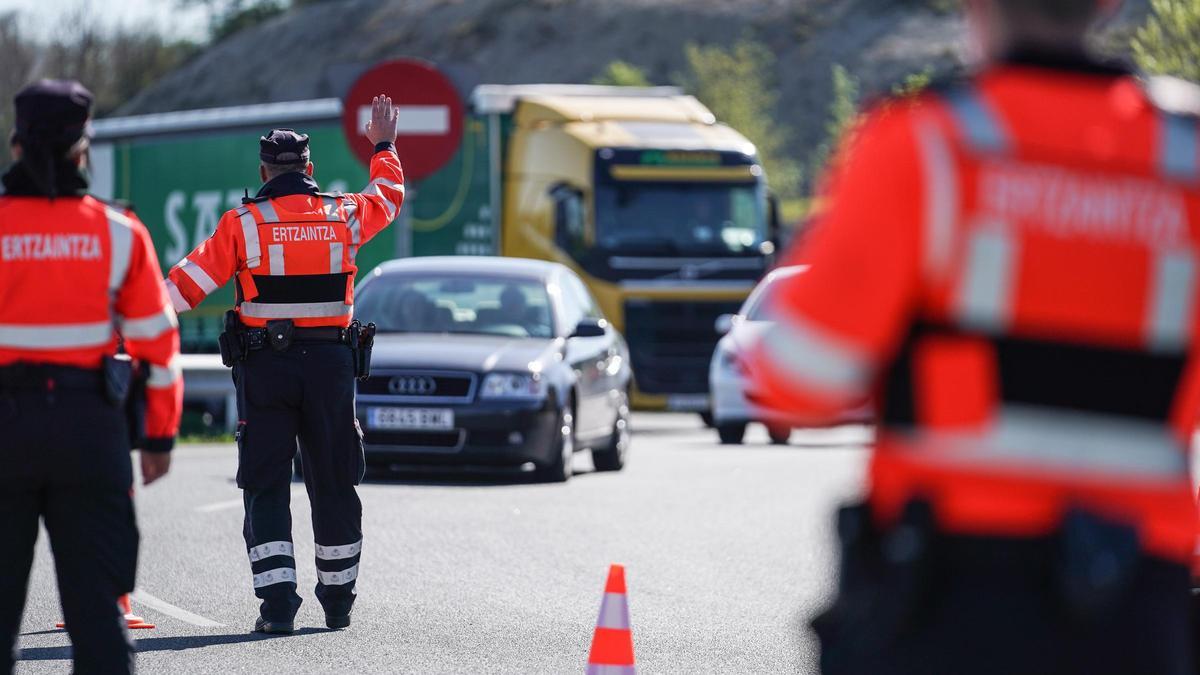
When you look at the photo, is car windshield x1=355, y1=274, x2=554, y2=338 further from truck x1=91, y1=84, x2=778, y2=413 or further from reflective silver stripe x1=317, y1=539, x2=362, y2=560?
truck x1=91, y1=84, x2=778, y2=413

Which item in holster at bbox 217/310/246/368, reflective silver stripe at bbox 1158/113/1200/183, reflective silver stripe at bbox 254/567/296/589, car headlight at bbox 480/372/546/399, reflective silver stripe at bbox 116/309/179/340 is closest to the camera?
reflective silver stripe at bbox 1158/113/1200/183

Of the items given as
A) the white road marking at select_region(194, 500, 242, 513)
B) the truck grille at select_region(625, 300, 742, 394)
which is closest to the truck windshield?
the truck grille at select_region(625, 300, 742, 394)

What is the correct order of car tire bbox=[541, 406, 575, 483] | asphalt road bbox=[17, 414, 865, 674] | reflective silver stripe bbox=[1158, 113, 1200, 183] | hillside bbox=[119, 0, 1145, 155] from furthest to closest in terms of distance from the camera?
hillside bbox=[119, 0, 1145, 155], car tire bbox=[541, 406, 575, 483], asphalt road bbox=[17, 414, 865, 674], reflective silver stripe bbox=[1158, 113, 1200, 183]

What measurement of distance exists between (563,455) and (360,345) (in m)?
6.59

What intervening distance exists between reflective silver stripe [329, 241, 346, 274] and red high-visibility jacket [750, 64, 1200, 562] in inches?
226

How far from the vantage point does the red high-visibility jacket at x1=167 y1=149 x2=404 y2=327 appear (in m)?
8.83

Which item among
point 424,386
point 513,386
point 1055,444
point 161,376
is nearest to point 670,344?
point 513,386

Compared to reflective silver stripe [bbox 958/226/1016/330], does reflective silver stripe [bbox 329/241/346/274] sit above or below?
below

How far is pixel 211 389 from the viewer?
928 inches

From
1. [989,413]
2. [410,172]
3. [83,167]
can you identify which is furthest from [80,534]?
[410,172]

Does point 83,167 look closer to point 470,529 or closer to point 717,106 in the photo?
point 470,529

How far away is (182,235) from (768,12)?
2754 inches

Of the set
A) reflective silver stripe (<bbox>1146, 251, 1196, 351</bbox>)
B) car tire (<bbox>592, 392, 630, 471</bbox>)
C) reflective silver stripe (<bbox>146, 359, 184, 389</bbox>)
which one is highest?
reflective silver stripe (<bbox>1146, 251, 1196, 351</bbox>)

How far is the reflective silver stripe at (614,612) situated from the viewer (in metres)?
6.55
